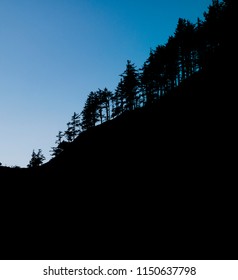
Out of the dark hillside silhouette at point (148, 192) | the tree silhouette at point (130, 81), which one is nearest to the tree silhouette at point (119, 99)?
the tree silhouette at point (130, 81)

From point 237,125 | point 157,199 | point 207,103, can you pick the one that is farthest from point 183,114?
point 157,199

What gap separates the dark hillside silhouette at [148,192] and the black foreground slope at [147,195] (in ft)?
0.16

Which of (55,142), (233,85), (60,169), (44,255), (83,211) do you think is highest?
(55,142)

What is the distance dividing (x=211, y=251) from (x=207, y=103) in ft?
36.6

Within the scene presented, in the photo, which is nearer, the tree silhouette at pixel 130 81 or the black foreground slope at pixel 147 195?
the black foreground slope at pixel 147 195

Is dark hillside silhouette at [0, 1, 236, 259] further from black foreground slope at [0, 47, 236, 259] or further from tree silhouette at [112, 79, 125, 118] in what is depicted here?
tree silhouette at [112, 79, 125, 118]

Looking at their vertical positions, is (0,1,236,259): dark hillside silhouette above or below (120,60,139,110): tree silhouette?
below

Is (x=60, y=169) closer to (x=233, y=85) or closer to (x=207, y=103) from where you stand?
(x=207, y=103)

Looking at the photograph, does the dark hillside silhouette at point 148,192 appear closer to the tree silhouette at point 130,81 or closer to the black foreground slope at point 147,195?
the black foreground slope at point 147,195

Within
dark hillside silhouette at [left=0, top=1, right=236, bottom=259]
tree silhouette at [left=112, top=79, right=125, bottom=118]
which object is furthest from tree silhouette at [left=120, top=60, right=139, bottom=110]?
dark hillside silhouette at [left=0, top=1, right=236, bottom=259]

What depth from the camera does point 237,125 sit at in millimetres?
12531

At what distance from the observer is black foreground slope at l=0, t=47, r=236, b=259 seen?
9734mm

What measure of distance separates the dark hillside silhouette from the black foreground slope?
50 millimetres

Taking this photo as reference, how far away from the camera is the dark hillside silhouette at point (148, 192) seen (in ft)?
31.7
